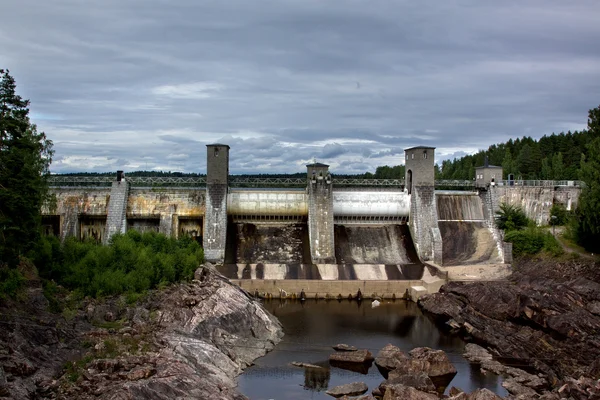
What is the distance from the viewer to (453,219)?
51.2m

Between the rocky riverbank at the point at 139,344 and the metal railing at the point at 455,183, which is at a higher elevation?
the metal railing at the point at 455,183

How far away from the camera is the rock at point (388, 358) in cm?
3066

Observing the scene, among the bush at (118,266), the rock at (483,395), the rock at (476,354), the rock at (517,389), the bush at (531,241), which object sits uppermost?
the bush at (531,241)

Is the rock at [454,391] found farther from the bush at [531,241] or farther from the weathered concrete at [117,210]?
the weathered concrete at [117,210]

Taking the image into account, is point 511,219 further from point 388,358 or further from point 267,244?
point 388,358

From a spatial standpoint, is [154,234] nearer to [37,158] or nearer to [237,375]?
[37,158]

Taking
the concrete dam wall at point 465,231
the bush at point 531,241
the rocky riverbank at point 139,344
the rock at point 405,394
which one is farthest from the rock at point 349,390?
the bush at point 531,241

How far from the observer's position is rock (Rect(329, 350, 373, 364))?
3169 centimetres

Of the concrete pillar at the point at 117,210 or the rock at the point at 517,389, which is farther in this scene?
the concrete pillar at the point at 117,210

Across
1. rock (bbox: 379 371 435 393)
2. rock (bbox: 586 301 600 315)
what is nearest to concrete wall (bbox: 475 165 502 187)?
rock (bbox: 586 301 600 315)

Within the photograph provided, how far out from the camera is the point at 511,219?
50.4m

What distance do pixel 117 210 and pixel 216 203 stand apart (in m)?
8.01

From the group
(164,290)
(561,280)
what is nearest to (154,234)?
(164,290)

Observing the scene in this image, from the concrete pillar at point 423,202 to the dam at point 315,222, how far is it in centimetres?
8
